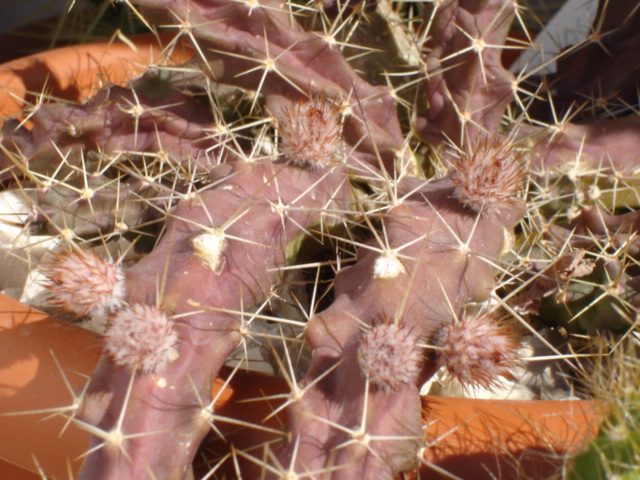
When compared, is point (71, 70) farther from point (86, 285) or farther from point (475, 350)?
point (475, 350)

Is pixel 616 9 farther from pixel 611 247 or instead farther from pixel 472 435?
pixel 472 435

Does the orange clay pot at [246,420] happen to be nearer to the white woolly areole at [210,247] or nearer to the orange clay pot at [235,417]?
the orange clay pot at [235,417]

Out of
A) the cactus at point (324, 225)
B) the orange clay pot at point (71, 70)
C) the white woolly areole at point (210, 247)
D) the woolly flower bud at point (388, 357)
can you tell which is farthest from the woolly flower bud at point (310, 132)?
the orange clay pot at point (71, 70)

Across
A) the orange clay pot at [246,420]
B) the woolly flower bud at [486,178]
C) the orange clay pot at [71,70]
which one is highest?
the woolly flower bud at [486,178]

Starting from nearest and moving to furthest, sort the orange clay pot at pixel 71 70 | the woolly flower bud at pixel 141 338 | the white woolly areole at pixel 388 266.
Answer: the woolly flower bud at pixel 141 338, the white woolly areole at pixel 388 266, the orange clay pot at pixel 71 70

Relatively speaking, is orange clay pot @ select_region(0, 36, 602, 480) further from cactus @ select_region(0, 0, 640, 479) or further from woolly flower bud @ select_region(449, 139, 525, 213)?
woolly flower bud @ select_region(449, 139, 525, 213)

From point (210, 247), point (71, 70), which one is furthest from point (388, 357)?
point (71, 70)

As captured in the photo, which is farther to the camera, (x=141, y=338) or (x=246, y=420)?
(x=246, y=420)
